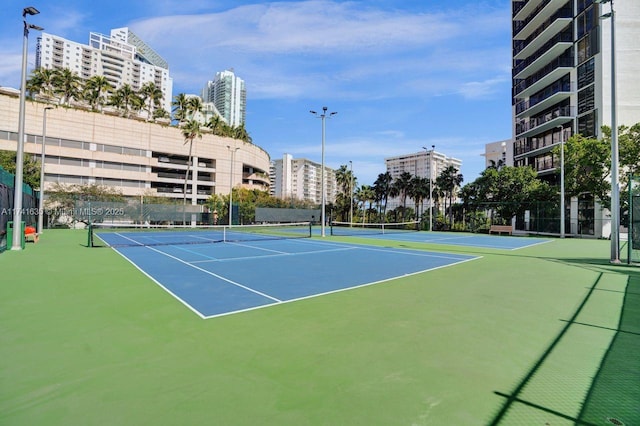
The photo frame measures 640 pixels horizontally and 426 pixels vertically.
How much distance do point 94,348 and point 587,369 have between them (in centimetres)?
560

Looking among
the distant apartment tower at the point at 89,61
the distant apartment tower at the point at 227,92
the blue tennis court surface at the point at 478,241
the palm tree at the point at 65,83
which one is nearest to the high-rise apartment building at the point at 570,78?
the blue tennis court surface at the point at 478,241

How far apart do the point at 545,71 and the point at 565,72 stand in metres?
5.03

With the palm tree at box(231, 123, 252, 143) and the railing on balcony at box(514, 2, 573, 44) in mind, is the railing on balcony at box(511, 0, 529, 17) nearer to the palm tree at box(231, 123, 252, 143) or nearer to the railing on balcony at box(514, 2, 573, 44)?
the railing on balcony at box(514, 2, 573, 44)

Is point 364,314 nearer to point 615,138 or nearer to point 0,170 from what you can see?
point 615,138

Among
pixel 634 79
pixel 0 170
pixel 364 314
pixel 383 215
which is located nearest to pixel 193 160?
pixel 383 215

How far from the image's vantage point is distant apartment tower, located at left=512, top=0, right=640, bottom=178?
35.7 meters

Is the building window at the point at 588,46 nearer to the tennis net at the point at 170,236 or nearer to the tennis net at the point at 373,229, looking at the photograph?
the tennis net at the point at 373,229

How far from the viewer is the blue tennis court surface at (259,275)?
22.1ft

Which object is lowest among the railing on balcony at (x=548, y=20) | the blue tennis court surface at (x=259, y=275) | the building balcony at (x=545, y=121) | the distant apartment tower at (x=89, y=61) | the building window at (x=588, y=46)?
the blue tennis court surface at (x=259, y=275)

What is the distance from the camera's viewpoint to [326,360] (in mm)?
3932

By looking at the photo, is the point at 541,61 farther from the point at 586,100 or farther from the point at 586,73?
the point at 586,100

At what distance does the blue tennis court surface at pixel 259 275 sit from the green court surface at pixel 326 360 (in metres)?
0.50

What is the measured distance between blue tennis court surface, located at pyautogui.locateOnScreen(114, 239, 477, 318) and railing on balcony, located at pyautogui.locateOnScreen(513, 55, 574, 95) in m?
40.7

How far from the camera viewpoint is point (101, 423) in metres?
2.71
